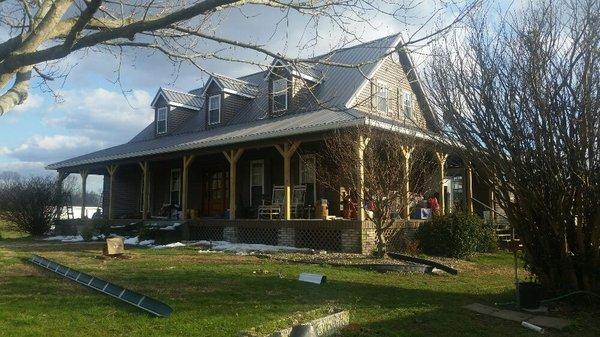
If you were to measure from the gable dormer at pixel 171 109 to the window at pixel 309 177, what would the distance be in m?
8.42

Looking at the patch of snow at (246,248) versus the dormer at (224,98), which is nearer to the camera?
the patch of snow at (246,248)

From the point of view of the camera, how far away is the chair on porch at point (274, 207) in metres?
17.9

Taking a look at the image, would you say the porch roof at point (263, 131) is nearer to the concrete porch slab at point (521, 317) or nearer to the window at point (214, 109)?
the window at point (214, 109)

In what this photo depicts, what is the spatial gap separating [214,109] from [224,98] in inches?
36.6

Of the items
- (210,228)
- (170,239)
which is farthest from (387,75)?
(170,239)

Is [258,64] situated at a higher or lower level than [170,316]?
higher

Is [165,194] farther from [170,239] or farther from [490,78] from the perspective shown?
[490,78]

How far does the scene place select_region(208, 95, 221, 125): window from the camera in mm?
22983

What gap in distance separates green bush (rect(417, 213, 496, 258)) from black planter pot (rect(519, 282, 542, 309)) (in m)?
6.71

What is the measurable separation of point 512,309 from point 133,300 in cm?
510

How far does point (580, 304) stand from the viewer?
25.3 ft

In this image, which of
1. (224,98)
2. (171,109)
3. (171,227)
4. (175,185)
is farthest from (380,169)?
(171,109)

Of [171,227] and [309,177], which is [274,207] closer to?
[309,177]

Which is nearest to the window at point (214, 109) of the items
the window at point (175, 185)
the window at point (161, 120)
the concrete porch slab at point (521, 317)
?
the window at point (161, 120)
